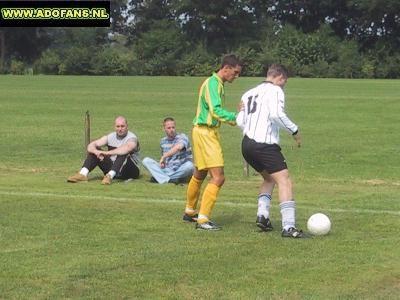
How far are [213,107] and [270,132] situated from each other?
68 centimetres

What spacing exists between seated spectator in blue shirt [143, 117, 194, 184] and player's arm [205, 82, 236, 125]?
13.5 feet

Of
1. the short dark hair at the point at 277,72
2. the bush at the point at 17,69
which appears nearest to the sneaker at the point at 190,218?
the short dark hair at the point at 277,72

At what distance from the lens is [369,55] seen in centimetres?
7038

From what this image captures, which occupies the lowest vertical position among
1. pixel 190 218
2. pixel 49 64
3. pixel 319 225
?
pixel 49 64

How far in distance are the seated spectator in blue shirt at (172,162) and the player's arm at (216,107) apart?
4.13 m

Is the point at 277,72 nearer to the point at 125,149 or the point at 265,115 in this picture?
the point at 265,115

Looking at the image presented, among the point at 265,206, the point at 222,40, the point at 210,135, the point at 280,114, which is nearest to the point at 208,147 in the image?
the point at 210,135

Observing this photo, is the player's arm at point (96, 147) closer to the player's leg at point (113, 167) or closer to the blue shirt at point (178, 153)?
the player's leg at point (113, 167)

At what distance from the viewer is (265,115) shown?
8688 millimetres

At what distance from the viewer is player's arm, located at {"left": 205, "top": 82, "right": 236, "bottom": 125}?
8922 mm

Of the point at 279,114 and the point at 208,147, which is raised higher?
the point at 279,114

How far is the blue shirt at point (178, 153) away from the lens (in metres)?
13.3

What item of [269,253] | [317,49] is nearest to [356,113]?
[269,253]

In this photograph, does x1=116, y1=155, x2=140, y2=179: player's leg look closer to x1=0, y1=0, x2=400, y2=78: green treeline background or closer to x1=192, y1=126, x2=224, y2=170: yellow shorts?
x1=192, y1=126, x2=224, y2=170: yellow shorts
